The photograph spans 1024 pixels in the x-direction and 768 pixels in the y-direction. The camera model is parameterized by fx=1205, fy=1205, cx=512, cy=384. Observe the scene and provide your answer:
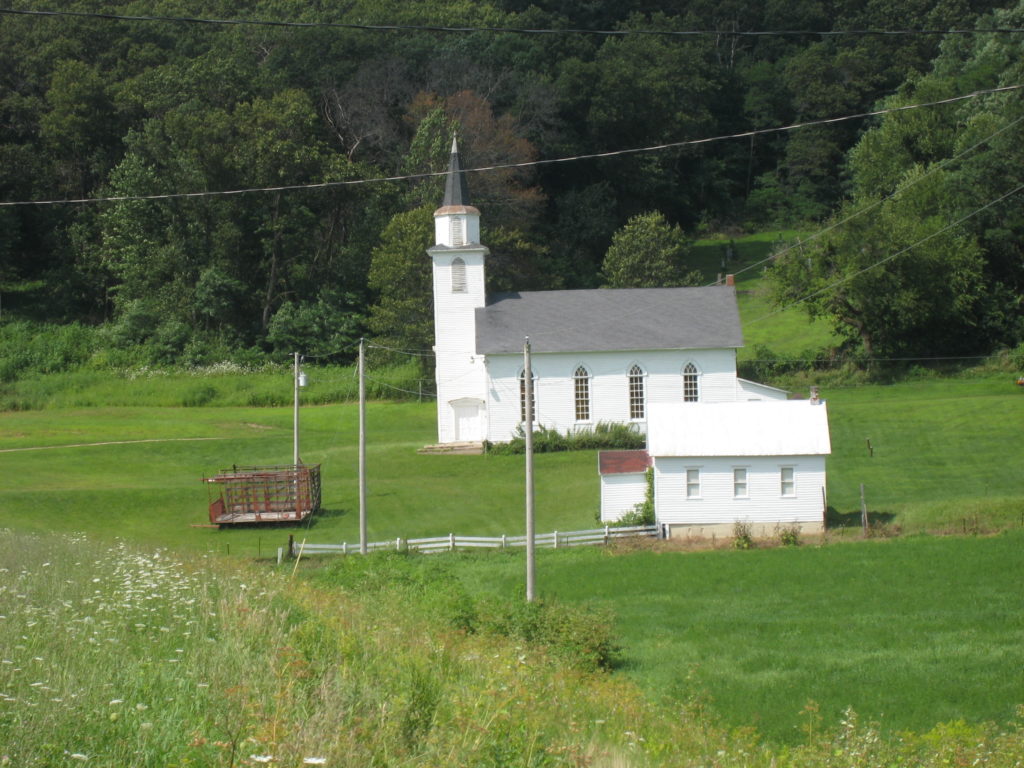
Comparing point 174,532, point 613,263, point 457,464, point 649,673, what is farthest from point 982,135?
point 649,673

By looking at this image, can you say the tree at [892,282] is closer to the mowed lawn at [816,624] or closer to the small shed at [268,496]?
the mowed lawn at [816,624]

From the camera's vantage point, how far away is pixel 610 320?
166ft

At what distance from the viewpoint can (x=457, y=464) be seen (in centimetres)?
4419

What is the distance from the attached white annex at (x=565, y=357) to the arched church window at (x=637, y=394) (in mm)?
41

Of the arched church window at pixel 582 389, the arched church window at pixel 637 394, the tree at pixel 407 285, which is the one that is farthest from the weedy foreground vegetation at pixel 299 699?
the tree at pixel 407 285

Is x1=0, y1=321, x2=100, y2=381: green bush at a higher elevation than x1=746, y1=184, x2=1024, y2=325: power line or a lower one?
lower

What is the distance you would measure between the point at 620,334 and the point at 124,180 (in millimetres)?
32644

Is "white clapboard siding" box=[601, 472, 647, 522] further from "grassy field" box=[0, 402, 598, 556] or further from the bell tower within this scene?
the bell tower

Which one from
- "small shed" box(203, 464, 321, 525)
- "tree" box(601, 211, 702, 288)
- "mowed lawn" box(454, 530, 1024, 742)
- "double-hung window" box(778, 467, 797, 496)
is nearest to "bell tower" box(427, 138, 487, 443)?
"small shed" box(203, 464, 321, 525)

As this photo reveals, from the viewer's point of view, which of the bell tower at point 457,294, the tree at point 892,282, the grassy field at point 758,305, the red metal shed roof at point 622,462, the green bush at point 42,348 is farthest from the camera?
the grassy field at point 758,305

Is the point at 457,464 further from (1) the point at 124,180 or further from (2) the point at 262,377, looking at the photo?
(1) the point at 124,180

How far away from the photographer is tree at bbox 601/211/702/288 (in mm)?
70000

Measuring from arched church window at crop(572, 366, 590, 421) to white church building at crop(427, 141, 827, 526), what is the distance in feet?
0.13

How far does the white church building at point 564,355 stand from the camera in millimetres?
48406
